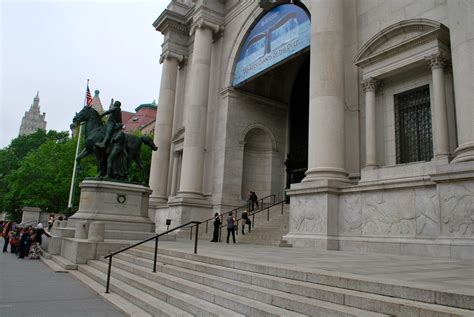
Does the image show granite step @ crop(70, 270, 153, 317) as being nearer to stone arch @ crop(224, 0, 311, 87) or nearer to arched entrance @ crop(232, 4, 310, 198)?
arched entrance @ crop(232, 4, 310, 198)

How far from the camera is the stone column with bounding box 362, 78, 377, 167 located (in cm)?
1369

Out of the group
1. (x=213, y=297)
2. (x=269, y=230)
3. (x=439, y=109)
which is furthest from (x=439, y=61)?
(x=213, y=297)

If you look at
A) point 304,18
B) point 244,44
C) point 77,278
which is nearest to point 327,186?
point 77,278

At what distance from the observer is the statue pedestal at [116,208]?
604 inches

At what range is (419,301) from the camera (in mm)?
4234

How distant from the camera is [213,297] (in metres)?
5.97

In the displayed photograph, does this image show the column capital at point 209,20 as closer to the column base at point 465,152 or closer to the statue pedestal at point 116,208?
the statue pedestal at point 116,208

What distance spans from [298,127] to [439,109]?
571 inches

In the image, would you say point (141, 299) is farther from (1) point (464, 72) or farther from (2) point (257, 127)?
(2) point (257, 127)

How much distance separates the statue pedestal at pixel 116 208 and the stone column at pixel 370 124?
29.4 ft

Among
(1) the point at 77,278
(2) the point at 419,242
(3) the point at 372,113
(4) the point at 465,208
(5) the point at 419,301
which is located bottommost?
(1) the point at 77,278

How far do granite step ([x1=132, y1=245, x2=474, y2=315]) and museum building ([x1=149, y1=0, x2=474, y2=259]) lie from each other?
540cm

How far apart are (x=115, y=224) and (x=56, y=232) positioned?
2.66 m

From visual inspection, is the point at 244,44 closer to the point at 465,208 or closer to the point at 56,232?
the point at 56,232
